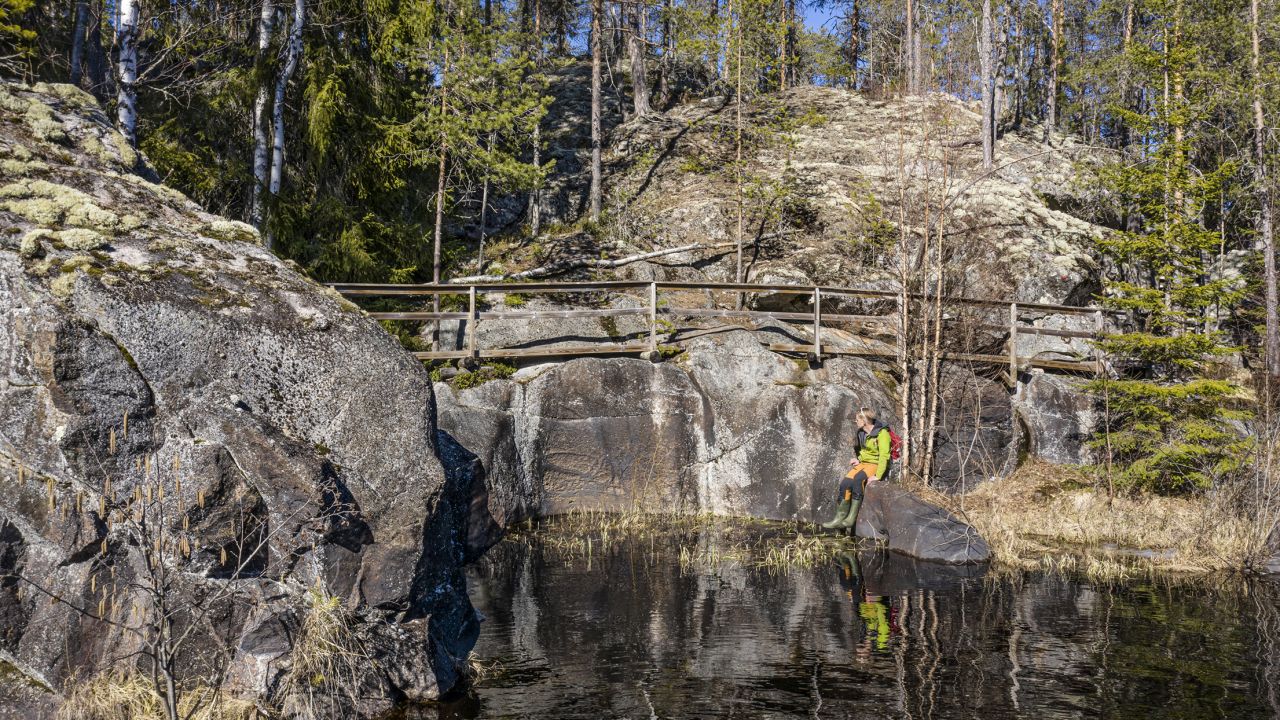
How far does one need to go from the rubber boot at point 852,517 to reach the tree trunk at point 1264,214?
806 cm

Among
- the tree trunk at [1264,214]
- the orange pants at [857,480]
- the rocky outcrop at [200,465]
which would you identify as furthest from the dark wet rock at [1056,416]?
the rocky outcrop at [200,465]

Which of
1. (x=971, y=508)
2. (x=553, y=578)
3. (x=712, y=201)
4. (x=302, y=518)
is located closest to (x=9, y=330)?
(x=302, y=518)

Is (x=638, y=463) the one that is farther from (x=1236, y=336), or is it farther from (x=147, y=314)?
(x=1236, y=336)

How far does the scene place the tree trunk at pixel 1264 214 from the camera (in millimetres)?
18453

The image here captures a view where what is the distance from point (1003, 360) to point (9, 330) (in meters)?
16.1

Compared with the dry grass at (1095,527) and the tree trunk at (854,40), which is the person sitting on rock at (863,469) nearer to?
the dry grass at (1095,527)

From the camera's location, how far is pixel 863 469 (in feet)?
46.7

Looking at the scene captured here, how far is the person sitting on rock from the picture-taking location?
14.1 m

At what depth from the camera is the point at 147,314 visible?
6.42m

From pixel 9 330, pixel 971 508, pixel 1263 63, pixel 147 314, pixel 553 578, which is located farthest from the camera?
pixel 1263 63

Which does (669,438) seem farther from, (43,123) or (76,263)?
(76,263)

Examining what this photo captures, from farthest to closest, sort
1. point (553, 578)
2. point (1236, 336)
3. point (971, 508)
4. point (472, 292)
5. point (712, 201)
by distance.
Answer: point (712, 201) → point (1236, 336) → point (472, 292) → point (971, 508) → point (553, 578)

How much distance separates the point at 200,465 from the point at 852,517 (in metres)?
10.3

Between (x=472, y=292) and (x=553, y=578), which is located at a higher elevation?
(x=472, y=292)
